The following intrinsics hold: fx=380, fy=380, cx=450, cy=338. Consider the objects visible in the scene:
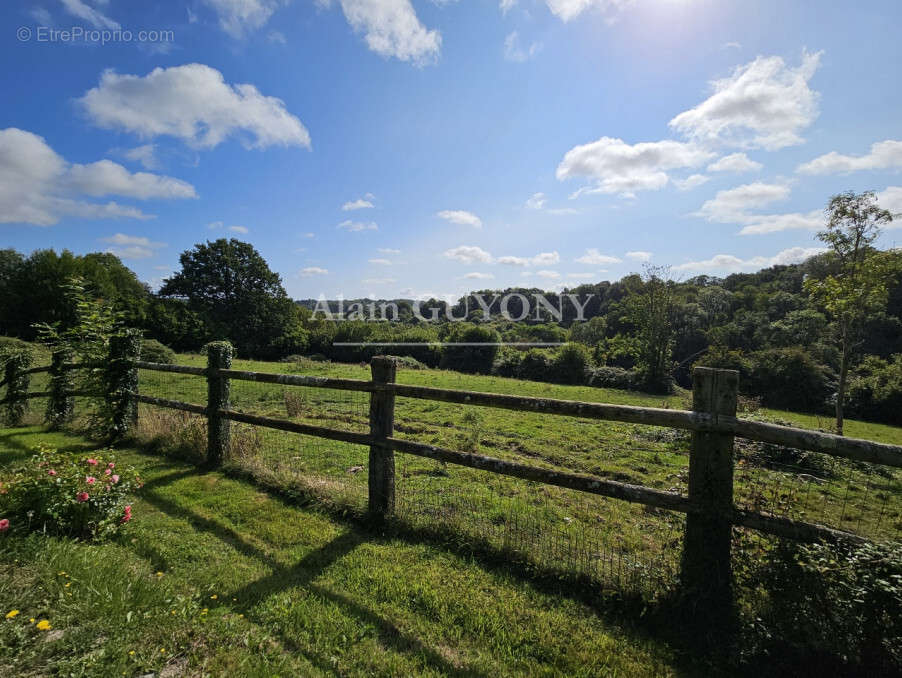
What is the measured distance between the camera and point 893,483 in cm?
737

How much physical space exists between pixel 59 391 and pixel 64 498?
20.4 feet

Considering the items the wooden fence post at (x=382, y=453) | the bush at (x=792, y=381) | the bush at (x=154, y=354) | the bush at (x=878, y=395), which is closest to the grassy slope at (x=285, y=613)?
the wooden fence post at (x=382, y=453)

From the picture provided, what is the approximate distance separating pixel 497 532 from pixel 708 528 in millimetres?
1811

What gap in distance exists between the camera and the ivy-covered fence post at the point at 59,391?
24.0ft

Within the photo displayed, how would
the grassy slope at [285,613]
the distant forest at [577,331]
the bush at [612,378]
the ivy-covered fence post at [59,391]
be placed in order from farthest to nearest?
1. the bush at [612,378]
2. the distant forest at [577,331]
3. the ivy-covered fence post at [59,391]
4. the grassy slope at [285,613]

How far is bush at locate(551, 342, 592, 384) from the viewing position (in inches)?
1309

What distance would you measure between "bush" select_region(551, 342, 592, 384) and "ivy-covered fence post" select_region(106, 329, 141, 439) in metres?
31.2

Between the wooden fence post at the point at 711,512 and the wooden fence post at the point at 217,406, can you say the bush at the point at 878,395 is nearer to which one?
the wooden fence post at the point at 711,512

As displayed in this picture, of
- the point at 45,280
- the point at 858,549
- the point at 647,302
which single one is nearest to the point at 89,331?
the point at 858,549

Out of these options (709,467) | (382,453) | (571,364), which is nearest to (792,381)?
(571,364)

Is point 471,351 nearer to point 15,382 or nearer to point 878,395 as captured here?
point 878,395

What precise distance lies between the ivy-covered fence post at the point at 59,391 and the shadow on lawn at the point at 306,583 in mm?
5149

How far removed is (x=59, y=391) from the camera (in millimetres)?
7336

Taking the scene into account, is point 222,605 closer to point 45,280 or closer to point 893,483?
point 893,483
